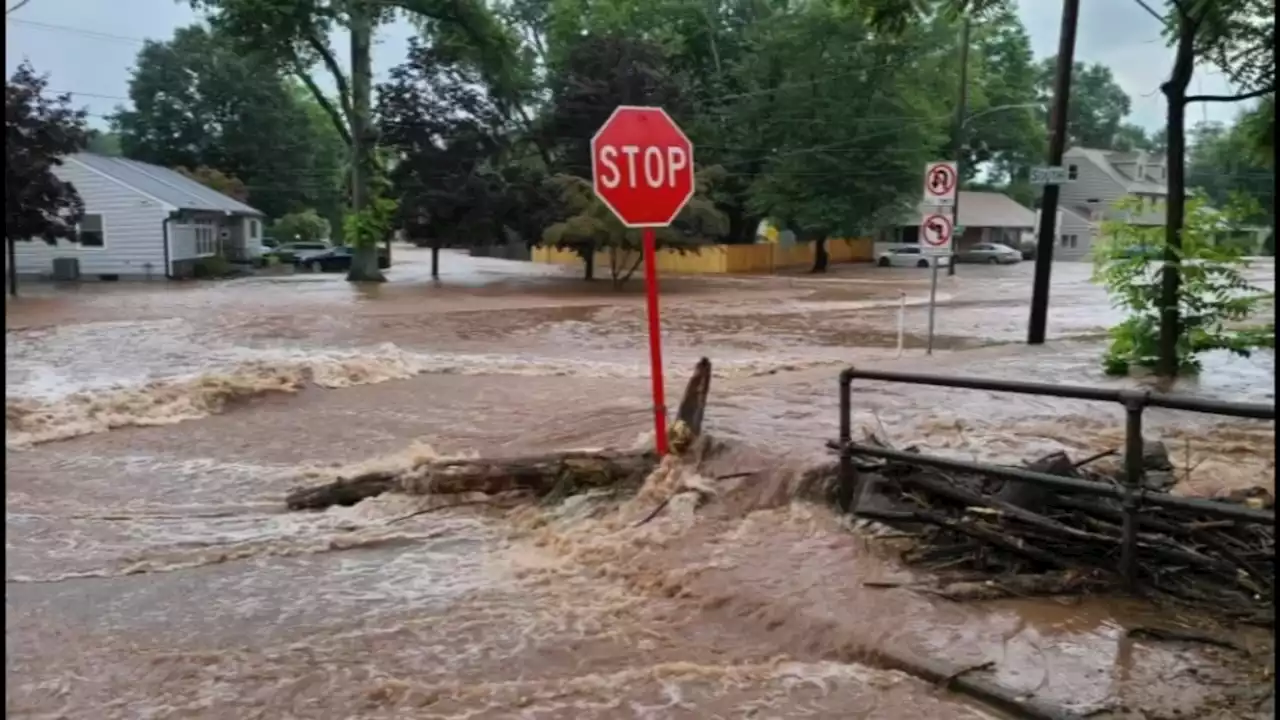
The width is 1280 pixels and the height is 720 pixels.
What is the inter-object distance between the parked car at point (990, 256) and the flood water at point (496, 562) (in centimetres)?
4383

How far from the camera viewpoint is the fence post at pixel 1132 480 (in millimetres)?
4648

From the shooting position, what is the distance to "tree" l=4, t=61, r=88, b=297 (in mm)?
29953

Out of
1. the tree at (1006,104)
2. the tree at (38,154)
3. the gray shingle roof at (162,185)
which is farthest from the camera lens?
the tree at (1006,104)

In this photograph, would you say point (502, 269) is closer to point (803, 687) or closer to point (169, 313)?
point (169, 313)

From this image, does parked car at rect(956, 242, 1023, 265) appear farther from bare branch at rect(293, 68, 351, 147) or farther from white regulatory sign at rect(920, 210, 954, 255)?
white regulatory sign at rect(920, 210, 954, 255)

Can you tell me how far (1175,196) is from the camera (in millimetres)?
12297

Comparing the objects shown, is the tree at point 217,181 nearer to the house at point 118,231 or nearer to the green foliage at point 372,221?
the house at point 118,231

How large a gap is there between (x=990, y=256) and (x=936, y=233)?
44.5 meters

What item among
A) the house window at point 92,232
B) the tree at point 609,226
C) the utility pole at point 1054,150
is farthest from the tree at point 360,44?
the utility pole at point 1054,150

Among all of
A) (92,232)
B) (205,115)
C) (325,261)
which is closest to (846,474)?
(92,232)

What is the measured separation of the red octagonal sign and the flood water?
1746 millimetres

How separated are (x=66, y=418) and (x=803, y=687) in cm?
927

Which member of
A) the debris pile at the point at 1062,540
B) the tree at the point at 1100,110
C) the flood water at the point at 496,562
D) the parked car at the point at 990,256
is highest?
the tree at the point at 1100,110

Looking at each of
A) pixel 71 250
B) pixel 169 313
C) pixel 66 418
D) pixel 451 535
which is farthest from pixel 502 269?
pixel 451 535
